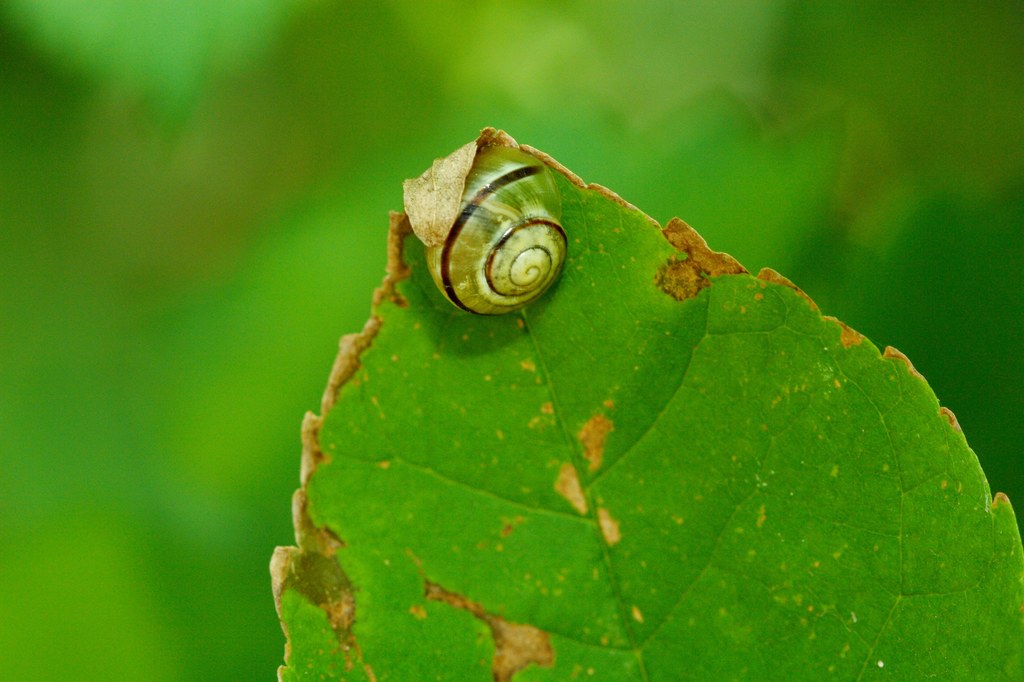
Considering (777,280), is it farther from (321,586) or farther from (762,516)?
(321,586)

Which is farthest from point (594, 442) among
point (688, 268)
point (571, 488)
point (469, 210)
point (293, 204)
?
point (293, 204)

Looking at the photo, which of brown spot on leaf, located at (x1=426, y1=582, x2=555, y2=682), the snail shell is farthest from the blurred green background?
brown spot on leaf, located at (x1=426, y1=582, x2=555, y2=682)

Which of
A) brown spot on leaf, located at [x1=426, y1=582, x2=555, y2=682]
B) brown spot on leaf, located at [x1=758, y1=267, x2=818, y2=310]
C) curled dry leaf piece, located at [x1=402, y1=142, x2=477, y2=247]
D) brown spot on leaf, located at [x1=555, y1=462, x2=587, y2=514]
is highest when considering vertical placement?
curled dry leaf piece, located at [x1=402, y1=142, x2=477, y2=247]

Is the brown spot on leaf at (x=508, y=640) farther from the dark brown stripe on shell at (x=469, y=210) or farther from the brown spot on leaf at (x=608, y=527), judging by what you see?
the dark brown stripe on shell at (x=469, y=210)

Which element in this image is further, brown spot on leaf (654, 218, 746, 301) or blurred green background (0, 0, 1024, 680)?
blurred green background (0, 0, 1024, 680)

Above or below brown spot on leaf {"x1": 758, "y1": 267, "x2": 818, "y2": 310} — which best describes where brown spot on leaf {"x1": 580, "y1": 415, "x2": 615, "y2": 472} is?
below

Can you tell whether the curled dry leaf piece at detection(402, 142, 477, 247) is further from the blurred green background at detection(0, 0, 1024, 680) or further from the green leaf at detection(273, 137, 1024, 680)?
the blurred green background at detection(0, 0, 1024, 680)
